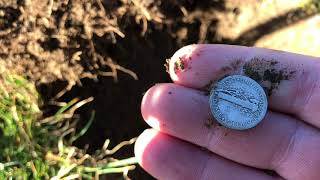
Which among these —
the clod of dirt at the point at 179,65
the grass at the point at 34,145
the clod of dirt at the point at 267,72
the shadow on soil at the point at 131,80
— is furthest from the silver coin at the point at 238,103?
the shadow on soil at the point at 131,80

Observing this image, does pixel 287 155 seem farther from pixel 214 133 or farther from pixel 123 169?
pixel 123 169

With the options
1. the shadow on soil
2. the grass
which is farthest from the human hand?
the shadow on soil

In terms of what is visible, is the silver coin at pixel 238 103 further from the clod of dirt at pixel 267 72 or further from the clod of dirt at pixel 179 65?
the clod of dirt at pixel 179 65

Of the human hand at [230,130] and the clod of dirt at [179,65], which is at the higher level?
the clod of dirt at [179,65]

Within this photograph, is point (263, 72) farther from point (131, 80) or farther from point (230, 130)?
point (131, 80)

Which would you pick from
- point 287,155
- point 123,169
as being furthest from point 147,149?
point 287,155

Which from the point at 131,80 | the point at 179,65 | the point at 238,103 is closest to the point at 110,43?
the point at 131,80
